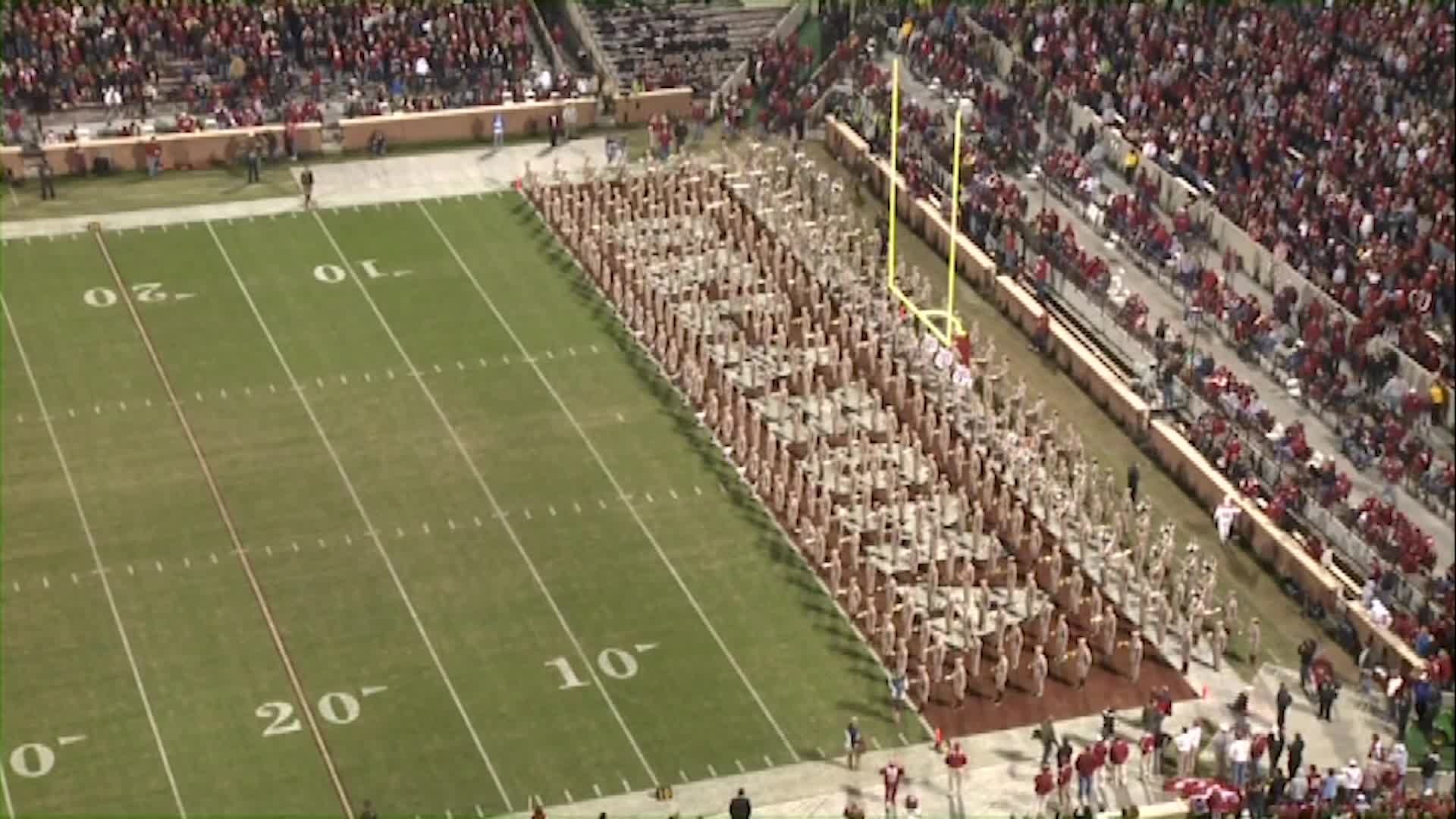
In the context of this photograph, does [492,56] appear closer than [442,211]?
No

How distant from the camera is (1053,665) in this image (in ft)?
134

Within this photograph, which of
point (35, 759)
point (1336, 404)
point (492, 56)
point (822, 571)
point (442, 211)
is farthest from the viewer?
point (492, 56)

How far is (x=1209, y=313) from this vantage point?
5003 centimetres

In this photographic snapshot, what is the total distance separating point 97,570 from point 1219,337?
17.5 metres

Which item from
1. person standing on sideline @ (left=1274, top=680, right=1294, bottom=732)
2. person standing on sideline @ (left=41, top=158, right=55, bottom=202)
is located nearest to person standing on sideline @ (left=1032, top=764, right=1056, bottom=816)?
person standing on sideline @ (left=1274, top=680, right=1294, bottom=732)

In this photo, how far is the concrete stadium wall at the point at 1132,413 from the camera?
4228cm

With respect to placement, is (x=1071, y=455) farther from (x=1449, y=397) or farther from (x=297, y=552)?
(x=297, y=552)

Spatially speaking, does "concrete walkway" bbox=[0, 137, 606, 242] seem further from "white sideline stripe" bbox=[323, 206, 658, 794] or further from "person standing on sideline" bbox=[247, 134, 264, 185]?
"white sideline stripe" bbox=[323, 206, 658, 794]

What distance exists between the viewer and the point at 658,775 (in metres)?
38.5

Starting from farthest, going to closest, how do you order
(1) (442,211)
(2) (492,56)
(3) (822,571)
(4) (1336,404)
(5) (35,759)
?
1. (2) (492,56)
2. (1) (442,211)
3. (4) (1336,404)
4. (3) (822,571)
5. (5) (35,759)

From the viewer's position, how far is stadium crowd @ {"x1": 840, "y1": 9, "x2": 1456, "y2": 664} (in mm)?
43938

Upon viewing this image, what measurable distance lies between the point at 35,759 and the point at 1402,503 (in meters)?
18.6

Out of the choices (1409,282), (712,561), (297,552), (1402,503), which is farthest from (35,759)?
(1409,282)

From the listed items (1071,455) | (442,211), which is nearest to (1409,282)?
(1071,455)
